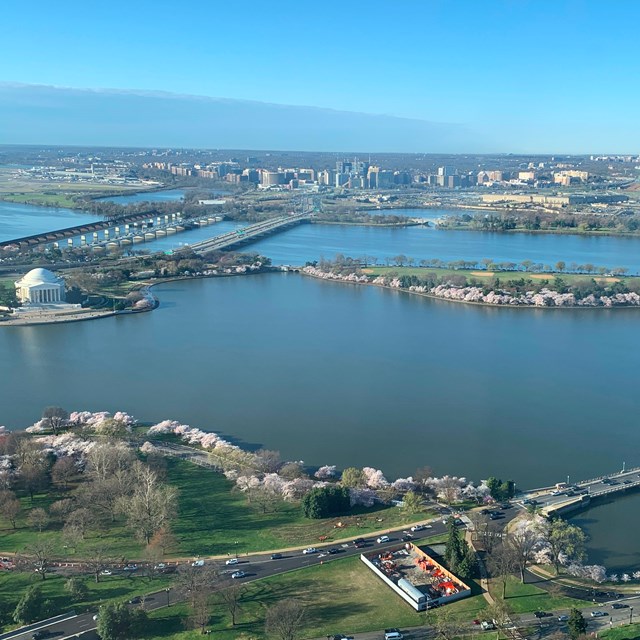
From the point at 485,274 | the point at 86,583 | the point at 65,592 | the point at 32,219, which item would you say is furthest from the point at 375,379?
the point at 32,219

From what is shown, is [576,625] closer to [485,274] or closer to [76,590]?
[76,590]

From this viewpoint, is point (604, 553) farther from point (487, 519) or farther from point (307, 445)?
point (307, 445)

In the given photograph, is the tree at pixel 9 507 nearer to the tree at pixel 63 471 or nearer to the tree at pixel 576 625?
the tree at pixel 63 471

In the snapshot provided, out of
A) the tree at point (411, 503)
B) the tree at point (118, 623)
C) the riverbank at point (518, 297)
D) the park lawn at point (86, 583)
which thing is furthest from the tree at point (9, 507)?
the riverbank at point (518, 297)

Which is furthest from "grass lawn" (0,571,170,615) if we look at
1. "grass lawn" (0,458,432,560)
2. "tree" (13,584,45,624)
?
"grass lawn" (0,458,432,560)

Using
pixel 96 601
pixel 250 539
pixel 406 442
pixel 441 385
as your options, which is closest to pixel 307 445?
pixel 406 442

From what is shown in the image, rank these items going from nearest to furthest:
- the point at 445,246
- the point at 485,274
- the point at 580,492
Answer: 1. the point at 580,492
2. the point at 485,274
3. the point at 445,246
